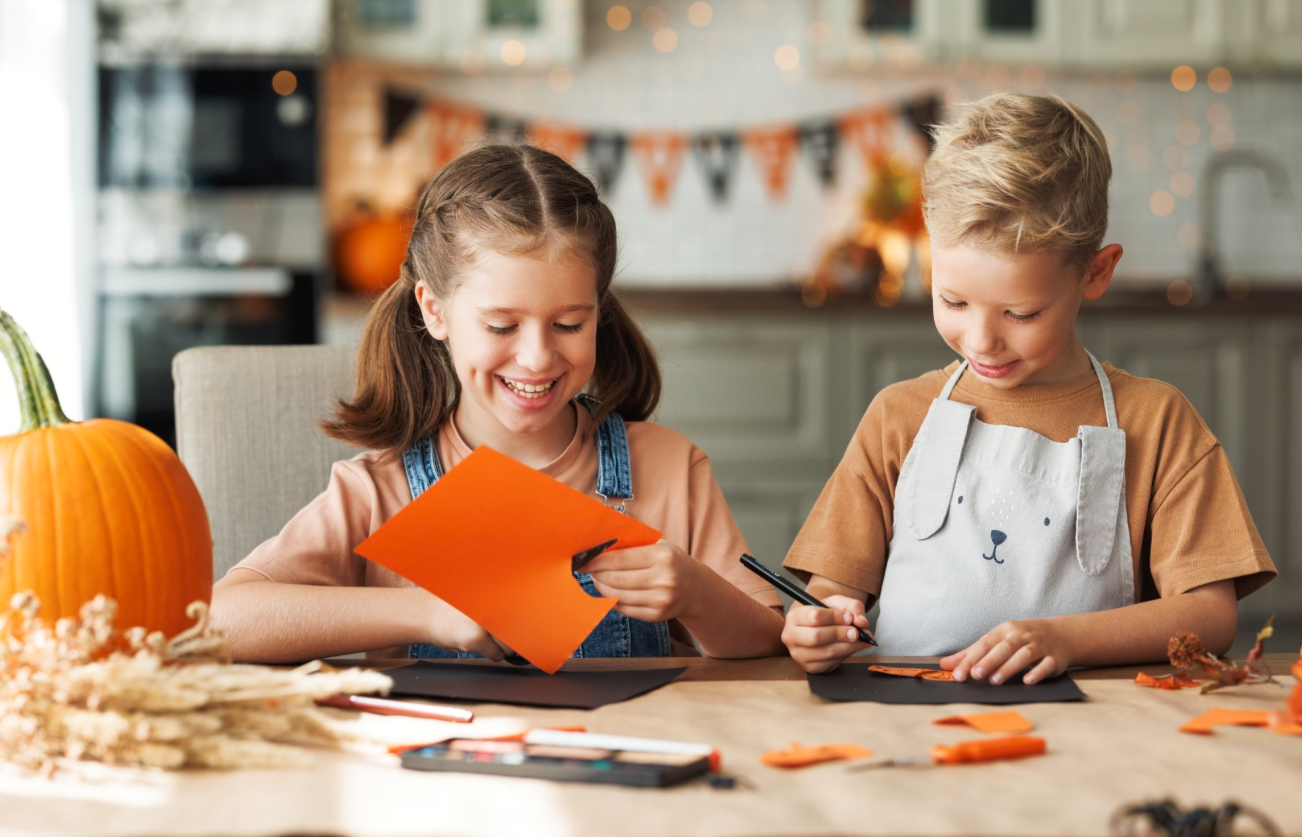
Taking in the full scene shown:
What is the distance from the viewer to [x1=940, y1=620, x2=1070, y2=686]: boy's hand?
0.94 m

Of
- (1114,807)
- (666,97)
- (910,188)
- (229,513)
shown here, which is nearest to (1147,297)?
(910,188)

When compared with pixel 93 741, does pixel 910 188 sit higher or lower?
higher

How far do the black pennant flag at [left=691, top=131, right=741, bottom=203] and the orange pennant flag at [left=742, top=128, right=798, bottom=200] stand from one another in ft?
0.19

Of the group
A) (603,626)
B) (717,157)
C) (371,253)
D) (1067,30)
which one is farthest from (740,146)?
(603,626)

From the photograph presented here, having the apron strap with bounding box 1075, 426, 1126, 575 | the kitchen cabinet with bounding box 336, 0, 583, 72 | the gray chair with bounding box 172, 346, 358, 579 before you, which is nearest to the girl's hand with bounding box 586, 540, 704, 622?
the apron strap with bounding box 1075, 426, 1126, 575

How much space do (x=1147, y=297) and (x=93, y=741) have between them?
359 cm

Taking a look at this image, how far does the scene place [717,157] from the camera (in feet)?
13.6

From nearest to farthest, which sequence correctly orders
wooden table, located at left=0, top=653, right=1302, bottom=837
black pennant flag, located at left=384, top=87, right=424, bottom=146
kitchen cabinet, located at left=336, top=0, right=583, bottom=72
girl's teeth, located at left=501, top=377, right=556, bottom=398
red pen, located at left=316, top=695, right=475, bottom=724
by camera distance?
wooden table, located at left=0, top=653, right=1302, bottom=837 < red pen, located at left=316, top=695, right=475, bottom=724 < girl's teeth, located at left=501, top=377, right=556, bottom=398 < kitchen cabinet, located at left=336, top=0, right=583, bottom=72 < black pennant flag, located at left=384, top=87, right=424, bottom=146

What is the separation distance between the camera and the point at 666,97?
13.5 ft

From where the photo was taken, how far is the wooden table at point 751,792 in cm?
61

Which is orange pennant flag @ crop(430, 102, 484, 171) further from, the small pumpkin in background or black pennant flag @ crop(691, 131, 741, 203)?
black pennant flag @ crop(691, 131, 741, 203)

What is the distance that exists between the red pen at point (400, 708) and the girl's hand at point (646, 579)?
0.73 ft

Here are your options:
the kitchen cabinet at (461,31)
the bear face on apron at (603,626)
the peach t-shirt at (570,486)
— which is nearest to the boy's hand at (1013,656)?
the peach t-shirt at (570,486)

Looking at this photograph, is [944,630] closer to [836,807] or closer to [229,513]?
[836,807]
